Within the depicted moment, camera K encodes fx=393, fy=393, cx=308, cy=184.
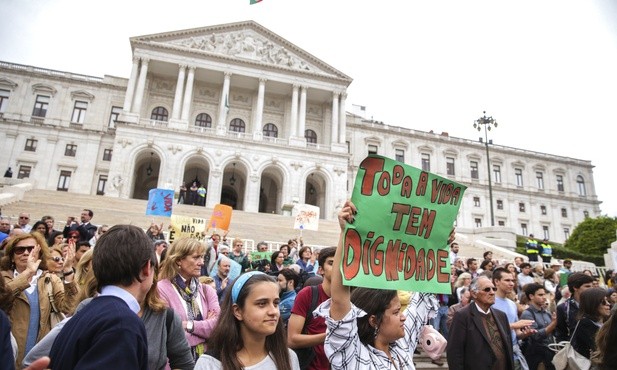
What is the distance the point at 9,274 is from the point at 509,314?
5892 mm

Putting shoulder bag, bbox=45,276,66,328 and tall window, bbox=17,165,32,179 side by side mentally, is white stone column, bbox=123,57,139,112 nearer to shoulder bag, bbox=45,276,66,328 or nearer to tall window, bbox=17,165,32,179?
tall window, bbox=17,165,32,179

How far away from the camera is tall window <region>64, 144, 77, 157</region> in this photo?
36272 millimetres

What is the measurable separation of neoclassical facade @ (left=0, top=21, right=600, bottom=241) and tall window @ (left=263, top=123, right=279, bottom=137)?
11 cm

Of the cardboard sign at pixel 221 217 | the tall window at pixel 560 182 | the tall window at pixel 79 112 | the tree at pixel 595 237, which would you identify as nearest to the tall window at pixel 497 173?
the tall window at pixel 560 182

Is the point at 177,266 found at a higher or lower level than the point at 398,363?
higher

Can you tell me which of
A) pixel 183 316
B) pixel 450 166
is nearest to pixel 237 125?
pixel 450 166

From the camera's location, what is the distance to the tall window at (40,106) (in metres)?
36.9

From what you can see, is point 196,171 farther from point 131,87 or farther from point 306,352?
point 306,352

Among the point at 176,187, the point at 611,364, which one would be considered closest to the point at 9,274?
the point at 611,364

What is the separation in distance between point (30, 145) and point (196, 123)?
48.2 feet

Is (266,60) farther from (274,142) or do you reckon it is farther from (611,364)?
(611,364)

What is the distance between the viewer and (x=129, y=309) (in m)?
1.85

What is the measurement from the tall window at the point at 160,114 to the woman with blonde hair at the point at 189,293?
36326 mm

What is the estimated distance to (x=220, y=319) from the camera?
2500 mm
